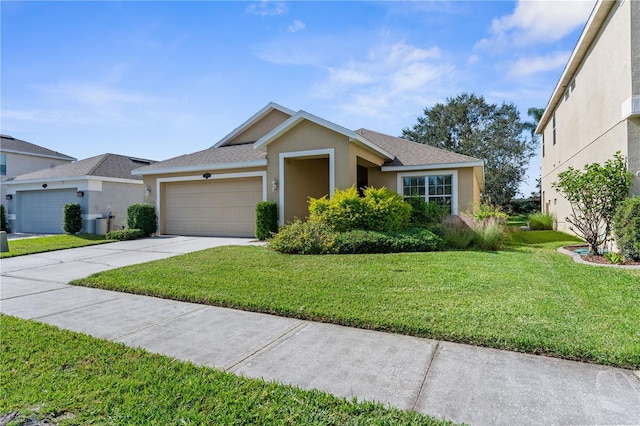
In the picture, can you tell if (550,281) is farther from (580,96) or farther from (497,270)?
(580,96)

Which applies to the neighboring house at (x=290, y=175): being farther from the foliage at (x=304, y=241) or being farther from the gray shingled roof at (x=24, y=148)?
the gray shingled roof at (x=24, y=148)

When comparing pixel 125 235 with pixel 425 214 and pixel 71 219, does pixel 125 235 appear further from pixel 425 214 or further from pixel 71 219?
pixel 425 214

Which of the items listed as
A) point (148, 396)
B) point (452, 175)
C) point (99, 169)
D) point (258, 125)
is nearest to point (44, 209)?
point (99, 169)

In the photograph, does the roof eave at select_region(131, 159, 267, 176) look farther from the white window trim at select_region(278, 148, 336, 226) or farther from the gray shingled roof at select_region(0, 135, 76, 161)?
the gray shingled roof at select_region(0, 135, 76, 161)

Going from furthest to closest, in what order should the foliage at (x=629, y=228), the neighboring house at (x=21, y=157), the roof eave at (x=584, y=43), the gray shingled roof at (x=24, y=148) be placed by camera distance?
the gray shingled roof at (x=24, y=148) → the neighboring house at (x=21, y=157) → the roof eave at (x=584, y=43) → the foliage at (x=629, y=228)

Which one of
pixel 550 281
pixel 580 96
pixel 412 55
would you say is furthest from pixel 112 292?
pixel 580 96

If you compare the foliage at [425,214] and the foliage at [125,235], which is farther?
the foliage at [125,235]

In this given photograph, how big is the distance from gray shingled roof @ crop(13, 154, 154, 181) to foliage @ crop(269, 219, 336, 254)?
12629 mm

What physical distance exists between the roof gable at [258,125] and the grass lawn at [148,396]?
15328 mm

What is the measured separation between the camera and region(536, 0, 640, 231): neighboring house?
8477 mm

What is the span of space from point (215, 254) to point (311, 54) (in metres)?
6.93

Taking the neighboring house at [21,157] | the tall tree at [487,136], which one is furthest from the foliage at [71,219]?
the tall tree at [487,136]

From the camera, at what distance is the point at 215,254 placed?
9562 mm

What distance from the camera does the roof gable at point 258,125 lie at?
58.2 feet
